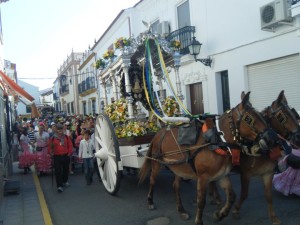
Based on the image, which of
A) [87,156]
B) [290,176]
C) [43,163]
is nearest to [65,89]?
[43,163]

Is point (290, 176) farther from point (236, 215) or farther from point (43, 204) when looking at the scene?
point (43, 204)

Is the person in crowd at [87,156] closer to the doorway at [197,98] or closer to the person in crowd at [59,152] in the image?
the person in crowd at [59,152]

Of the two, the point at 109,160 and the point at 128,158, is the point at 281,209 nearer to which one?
the point at 128,158

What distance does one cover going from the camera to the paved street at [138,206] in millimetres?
5211

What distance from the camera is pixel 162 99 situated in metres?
8.33

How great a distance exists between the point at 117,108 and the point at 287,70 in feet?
15.2

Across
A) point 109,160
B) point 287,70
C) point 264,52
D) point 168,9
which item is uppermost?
point 168,9

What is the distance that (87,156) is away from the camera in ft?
28.5

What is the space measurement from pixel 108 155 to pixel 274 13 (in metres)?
5.40

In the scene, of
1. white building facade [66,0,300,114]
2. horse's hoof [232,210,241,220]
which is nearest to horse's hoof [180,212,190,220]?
horse's hoof [232,210,241,220]

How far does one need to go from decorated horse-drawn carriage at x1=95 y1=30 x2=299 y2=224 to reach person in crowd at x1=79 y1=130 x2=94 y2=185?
0.99 m

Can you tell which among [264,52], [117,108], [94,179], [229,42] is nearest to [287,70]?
[264,52]

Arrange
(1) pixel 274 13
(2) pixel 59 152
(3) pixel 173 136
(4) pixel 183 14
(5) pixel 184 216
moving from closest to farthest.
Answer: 1. (5) pixel 184 216
2. (3) pixel 173 136
3. (2) pixel 59 152
4. (1) pixel 274 13
5. (4) pixel 183 14

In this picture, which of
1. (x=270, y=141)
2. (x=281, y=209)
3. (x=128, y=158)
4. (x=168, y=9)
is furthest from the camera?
(x=168, y=9)
